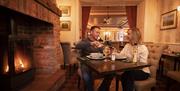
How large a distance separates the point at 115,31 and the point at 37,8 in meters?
12.4

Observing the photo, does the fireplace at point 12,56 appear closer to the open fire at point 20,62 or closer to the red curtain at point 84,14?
the open fire at point 20,62

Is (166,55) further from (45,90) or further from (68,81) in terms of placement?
(45,90)

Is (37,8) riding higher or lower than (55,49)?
higher

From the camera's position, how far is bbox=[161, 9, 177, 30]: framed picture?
13.4ft

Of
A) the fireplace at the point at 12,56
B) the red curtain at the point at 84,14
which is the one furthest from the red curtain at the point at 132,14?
the fireplace at the point at 12,56

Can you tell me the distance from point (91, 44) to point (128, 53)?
1.85 feet

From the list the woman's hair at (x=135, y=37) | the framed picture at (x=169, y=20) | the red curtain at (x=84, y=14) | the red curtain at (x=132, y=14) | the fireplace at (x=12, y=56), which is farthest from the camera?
the red curtain at (x=84, y=14)

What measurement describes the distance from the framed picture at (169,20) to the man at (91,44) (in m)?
2.52

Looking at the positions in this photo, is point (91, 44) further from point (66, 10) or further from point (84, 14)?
point (84, 14)

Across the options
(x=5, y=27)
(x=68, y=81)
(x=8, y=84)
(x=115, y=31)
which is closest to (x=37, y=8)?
(x=5, y=27)

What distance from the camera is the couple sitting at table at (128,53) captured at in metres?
2.23

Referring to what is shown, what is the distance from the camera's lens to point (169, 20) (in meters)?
4.33

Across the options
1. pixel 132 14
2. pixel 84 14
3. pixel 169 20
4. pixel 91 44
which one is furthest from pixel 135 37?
pixel 84 14

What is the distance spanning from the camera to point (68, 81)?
3.78 metres
